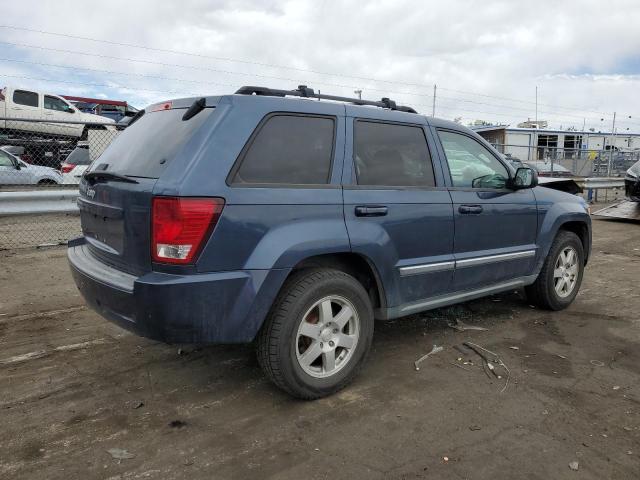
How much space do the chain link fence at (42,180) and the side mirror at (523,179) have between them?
386 cm

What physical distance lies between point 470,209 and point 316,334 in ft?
5.50

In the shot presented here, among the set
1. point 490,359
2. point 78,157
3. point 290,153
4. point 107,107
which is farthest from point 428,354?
point 107,107

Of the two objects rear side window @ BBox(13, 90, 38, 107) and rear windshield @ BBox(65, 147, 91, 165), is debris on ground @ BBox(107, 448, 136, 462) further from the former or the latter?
rear side window @ BBox(13, 90, 38, 107)

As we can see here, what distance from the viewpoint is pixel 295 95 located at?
11.2ft

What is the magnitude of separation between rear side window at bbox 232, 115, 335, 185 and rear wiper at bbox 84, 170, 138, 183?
657 mm

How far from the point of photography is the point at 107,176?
3.13m

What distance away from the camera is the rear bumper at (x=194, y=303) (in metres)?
2.70

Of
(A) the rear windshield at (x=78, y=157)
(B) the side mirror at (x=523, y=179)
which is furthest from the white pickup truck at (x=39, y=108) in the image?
(B) the side mirror at (x=523, y=179)

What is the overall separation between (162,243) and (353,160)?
136 cm

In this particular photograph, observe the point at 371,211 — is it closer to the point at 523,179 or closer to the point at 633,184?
the point at 523,179

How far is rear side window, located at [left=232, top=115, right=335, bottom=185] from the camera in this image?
2.95 m

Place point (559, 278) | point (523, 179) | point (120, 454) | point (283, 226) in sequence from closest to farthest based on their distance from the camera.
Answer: point (120, 454) < point (283, 226) < point (523, 179) < point (559, 278)

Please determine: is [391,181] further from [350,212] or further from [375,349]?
[375,349]

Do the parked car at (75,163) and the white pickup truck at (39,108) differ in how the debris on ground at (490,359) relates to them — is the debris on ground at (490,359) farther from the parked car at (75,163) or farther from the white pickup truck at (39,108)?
the white pickup truck at (39,108)
